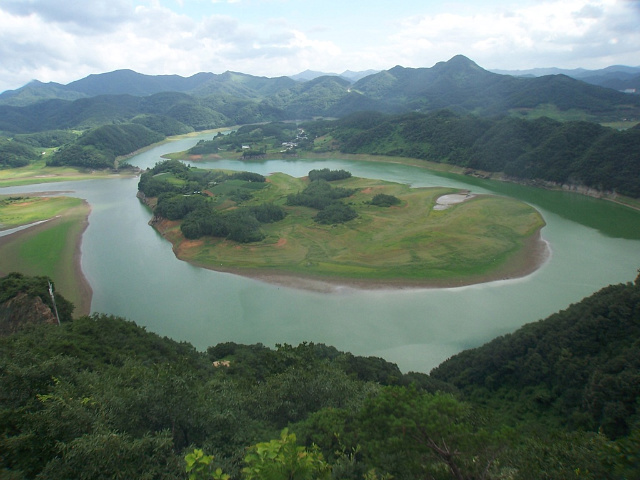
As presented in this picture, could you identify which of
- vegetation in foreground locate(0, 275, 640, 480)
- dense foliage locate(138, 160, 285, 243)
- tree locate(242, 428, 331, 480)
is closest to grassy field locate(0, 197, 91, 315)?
dense foliage locate(138, 160, 285, 243)

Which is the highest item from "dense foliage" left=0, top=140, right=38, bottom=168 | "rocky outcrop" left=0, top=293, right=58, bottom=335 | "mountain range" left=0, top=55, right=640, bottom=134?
"mountain range" left=0, top=55, right=640, bottom=134

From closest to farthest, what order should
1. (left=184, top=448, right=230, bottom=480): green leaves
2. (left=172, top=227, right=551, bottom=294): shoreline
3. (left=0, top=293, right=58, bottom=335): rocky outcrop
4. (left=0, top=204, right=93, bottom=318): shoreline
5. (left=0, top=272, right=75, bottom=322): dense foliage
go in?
(left=184, top=448, right=230, bottom=480): green leaves, (left=0, top=293, right=58, bottom=335): rocky outcrop, (left=0, top=272, right=75, bottom=322): dense foliage, (left=172, top=227, right=551, bottom=294): shoreline, (left=0, top=204, right=93, bottom=318): shoreline

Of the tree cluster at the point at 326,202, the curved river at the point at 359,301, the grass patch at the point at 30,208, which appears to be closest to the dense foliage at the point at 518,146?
the curved river at the point at 359,301

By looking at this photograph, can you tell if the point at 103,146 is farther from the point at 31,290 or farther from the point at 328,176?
the point at 31,290

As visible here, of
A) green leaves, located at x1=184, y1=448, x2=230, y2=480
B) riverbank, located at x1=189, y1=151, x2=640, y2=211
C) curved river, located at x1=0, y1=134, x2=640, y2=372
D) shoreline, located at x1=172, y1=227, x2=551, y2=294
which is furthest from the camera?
riverbank, located at x1=189, y1=151, x2=640, y2=211

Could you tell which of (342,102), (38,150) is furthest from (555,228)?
(342,102)

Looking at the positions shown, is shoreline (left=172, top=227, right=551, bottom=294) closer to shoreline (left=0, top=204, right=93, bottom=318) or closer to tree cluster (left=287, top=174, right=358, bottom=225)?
shoreline (left=0, top=204, right=93, bottom=318)

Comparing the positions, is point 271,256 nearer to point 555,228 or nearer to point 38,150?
point 555,228
